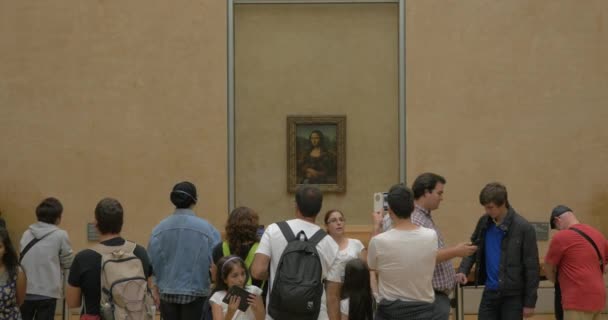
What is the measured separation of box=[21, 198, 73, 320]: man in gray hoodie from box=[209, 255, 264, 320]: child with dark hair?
289cm

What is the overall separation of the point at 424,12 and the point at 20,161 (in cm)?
597

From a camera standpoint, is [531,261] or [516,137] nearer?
[531,261]

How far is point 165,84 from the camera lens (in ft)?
45.8

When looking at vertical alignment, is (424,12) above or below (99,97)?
above

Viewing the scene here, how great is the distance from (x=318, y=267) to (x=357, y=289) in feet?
1.68

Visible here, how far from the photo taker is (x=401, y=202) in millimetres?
6906

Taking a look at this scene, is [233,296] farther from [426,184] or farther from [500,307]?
[500,307]

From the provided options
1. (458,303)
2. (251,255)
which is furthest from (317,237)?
(458,303)

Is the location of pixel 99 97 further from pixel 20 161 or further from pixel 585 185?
pixel 585 185

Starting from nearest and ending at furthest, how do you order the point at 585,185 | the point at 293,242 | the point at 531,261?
1. the point at 293,242
2. the point at 531,261
3. the point at 585,185

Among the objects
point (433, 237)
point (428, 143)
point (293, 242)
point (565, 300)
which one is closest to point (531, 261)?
point (565, 300)

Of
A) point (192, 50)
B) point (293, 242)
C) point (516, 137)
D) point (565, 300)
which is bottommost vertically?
point (565, 300)

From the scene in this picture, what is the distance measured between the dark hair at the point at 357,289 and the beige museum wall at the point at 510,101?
6691 millimetres

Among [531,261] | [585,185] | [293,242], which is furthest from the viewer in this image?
[585,185]
